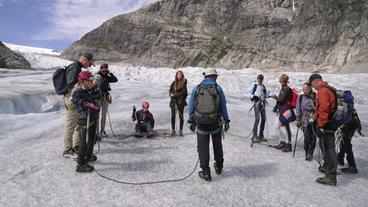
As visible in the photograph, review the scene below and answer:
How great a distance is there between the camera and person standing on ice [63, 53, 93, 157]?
274 inches

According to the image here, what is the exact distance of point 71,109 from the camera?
23.3 ft

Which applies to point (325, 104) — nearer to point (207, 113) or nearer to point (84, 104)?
point (207, 113)

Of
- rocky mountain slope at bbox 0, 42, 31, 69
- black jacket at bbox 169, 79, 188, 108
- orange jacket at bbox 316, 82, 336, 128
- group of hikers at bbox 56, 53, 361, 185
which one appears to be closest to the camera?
group of hikers at bbox 56, 53, 361, 185

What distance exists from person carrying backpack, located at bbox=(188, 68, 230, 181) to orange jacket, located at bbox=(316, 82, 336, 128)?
1782 mm

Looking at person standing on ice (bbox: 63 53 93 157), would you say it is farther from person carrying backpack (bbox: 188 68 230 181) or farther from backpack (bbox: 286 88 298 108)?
backpack (bbox: 286 88 298 108)

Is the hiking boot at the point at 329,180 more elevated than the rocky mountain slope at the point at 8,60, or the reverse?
the rocky mountain slope at the point at 8,60

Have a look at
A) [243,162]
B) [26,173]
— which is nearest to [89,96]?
[26,173]

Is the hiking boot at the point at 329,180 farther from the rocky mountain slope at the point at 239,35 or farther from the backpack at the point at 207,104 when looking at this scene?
the rocky mountain slope at the point at 239,35

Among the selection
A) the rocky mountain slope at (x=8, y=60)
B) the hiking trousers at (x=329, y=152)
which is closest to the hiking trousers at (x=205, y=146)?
the hiking trousers at (x=329, y=152)

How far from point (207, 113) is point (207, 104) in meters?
0.16

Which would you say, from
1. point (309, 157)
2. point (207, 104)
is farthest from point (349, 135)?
point (207, 104)

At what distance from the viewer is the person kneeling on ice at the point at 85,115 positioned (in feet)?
20.6

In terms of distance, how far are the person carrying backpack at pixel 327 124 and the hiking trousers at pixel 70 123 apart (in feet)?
16.0

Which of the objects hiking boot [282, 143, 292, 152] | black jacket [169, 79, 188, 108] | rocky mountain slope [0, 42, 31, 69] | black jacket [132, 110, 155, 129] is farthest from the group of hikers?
rocky mountain slope [0, 42, 31, 69]
